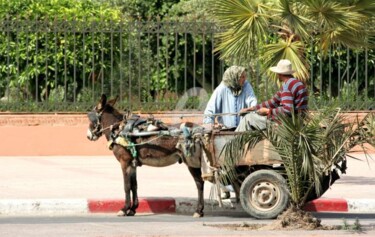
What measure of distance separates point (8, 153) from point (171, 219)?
25.8 feet

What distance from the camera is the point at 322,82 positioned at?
21.5 metres

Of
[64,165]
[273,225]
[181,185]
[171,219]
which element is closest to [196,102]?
[64,165]

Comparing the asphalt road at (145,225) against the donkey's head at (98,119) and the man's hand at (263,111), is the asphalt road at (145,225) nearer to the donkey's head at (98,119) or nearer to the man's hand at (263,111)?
the donkey's head at (98,119)

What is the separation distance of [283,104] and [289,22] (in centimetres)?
364

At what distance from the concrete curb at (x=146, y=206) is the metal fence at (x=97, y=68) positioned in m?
6.02

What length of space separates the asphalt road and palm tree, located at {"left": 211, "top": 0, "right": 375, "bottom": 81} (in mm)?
3050

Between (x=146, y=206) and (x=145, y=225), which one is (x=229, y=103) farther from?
(x=145, y=225)

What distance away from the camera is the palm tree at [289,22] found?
635 inches

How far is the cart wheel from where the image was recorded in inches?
506

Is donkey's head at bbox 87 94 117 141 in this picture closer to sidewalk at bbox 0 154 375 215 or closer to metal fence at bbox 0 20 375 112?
sidewalk at bbox 0 154 375 215

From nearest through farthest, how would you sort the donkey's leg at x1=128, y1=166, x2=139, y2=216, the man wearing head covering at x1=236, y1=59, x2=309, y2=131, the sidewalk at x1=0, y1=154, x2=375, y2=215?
the man wearing head covering at x1=236, y1=59, x2=309, y2=131 < the donkey's leg at x1=128, y1=166, x2=139, y2=216 < the sidewalk at x1=0, y1=154, x2=375, y2=215

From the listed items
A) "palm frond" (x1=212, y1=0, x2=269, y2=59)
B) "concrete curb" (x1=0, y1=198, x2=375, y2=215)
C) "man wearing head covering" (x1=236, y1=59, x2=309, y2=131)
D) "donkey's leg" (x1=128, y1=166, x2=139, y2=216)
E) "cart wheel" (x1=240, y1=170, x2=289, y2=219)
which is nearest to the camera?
"man wearing head covering" (x1=236, y1=59, x2=309, y2=131)

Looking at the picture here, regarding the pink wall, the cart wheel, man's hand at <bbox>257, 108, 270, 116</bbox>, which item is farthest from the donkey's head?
the pink wall

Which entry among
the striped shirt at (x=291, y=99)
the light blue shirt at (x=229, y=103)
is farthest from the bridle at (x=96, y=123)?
the striped shirt at (x=291, y=99)
